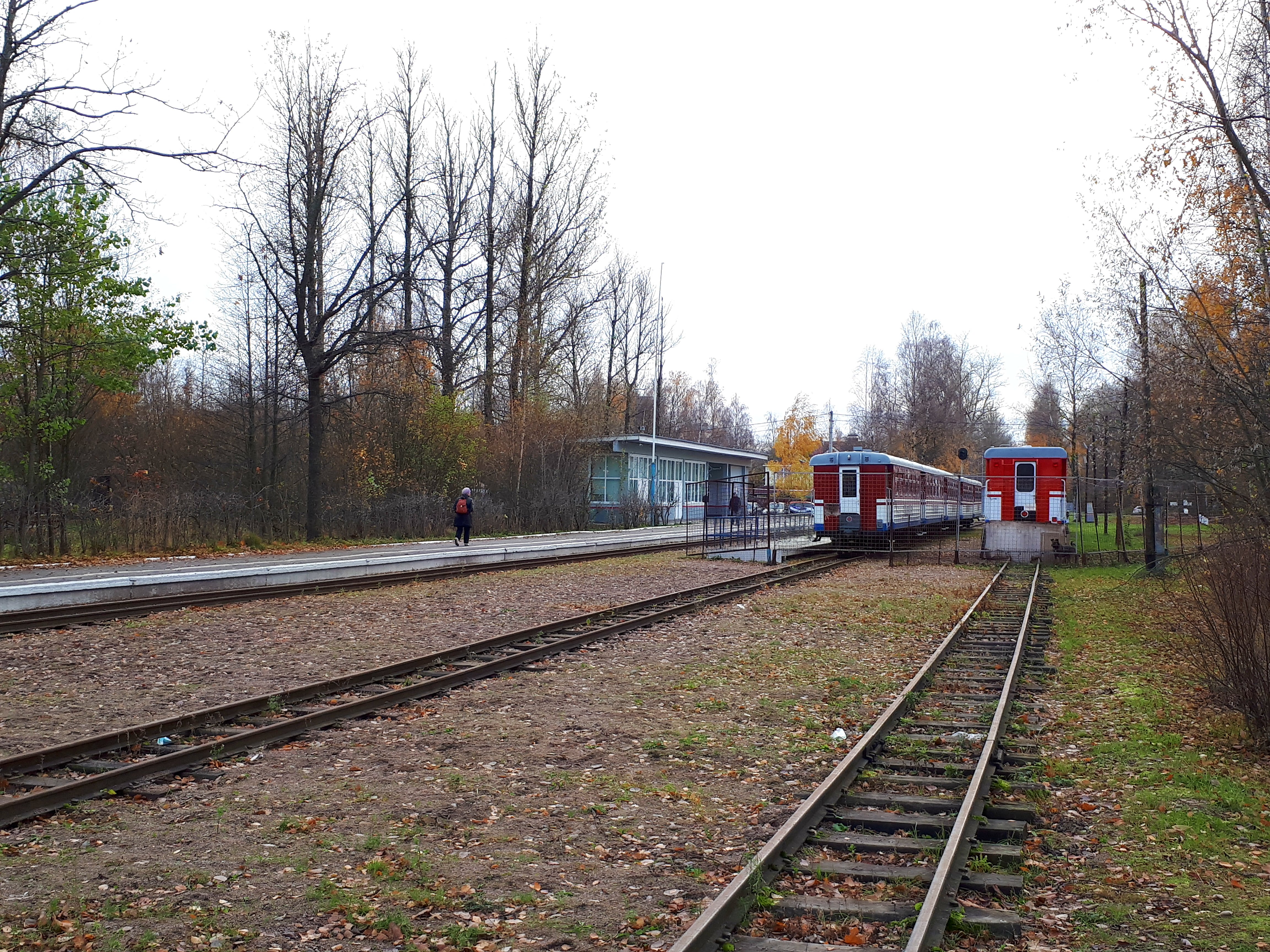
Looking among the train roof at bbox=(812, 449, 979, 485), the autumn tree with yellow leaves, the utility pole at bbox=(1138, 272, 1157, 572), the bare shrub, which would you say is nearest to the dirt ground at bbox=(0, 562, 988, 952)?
the bare shrub

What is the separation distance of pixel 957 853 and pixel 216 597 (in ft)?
48.8

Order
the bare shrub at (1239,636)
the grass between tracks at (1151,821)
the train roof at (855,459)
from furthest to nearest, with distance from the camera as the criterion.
Answer: 1. the train roof at (855,459)
2. the bare shrub at (1239,636)
3. the grass between tracks at (1151,821)

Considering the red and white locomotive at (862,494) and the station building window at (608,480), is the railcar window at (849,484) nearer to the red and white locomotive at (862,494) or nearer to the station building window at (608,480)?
the red and white locomotive at (862,494)

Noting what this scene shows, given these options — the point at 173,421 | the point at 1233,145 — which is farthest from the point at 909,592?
the point at 173,421

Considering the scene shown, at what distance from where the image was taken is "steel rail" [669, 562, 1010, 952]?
4281mm

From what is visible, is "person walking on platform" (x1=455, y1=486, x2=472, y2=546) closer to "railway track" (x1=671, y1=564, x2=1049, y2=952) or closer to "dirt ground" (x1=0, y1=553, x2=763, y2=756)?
"dirt ground" (x1=0, y1=553, x2=763, y2=756)

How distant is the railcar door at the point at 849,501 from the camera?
30.4 metres

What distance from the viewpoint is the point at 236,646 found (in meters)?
12.7

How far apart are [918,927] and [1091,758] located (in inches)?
166

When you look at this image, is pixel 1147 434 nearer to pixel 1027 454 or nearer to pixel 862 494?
pixel 1027 454

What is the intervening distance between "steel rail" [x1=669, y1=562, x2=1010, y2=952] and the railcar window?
70.4 feet

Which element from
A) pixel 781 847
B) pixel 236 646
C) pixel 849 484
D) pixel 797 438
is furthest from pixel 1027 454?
pixel 797 438

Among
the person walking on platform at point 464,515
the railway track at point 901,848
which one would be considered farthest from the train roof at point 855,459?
the railway track at point 901,848

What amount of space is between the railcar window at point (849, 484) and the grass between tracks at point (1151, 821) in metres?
18.7
